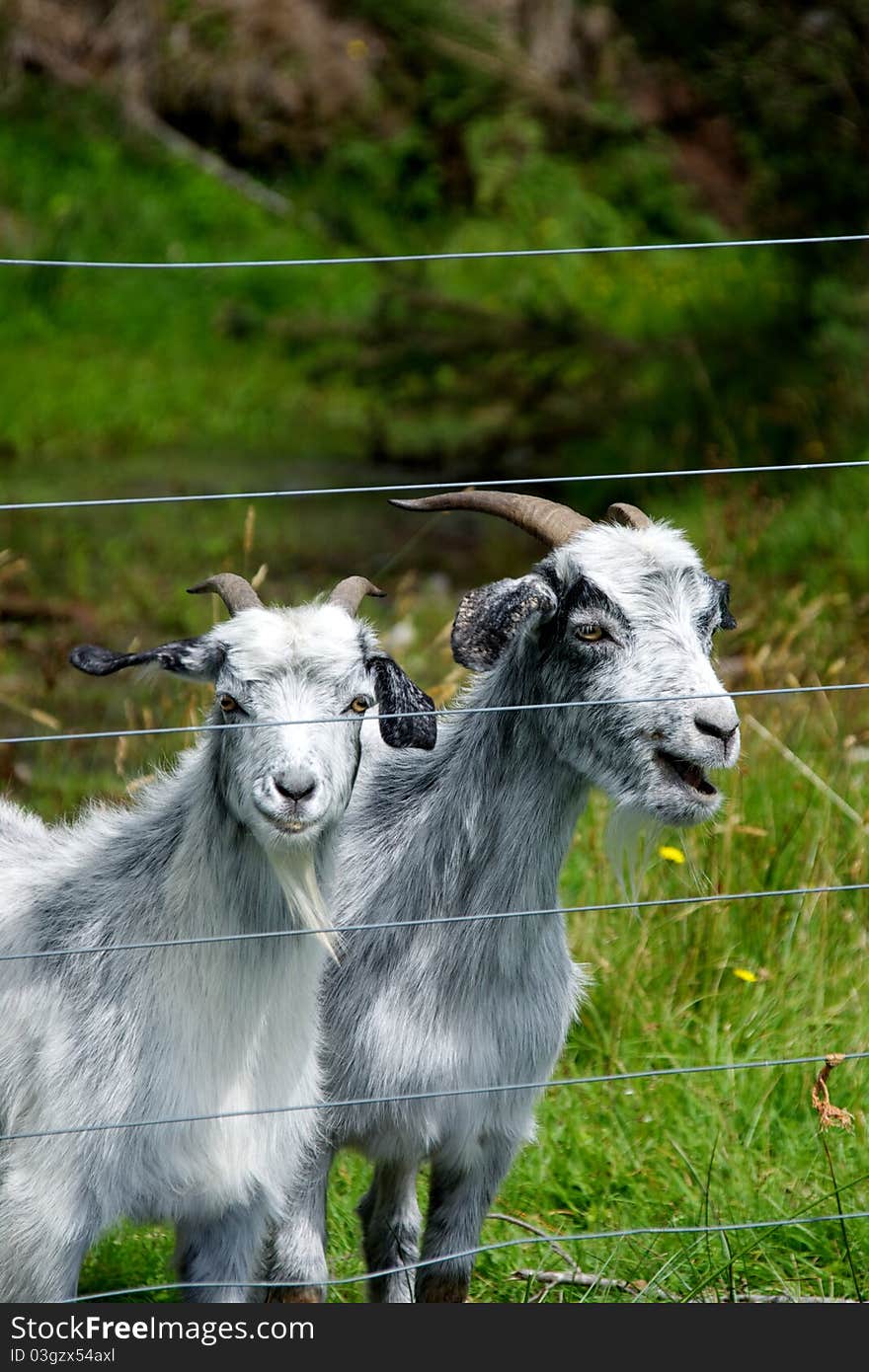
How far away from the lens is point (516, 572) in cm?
834

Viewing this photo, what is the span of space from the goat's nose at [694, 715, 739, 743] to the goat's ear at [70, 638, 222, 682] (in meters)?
0.83

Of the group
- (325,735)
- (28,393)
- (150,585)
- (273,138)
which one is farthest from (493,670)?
(273,138)

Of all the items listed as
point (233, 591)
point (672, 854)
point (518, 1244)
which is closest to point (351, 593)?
point (233, 591)

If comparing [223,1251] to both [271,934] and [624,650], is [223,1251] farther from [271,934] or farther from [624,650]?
[624,650]

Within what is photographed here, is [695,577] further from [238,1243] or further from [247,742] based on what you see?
[238,1243]

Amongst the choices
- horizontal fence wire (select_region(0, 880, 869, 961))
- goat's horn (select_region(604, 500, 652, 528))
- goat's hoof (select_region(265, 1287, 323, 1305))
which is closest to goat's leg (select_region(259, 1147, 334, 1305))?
goat's hoof (select_region(265, 1287, 323, 1305))

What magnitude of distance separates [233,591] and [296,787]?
47 centimetres

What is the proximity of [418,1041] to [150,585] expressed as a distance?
15.1ft

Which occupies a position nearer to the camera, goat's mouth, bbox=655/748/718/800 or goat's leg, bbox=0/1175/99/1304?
goat's leg, bbox=0/1175/99/1304

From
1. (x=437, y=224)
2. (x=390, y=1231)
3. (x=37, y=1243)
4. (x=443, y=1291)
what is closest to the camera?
(x=37, y=1243)

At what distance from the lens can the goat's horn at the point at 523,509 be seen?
10.9 feet

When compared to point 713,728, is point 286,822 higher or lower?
lower

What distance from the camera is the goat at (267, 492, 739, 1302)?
3209mm

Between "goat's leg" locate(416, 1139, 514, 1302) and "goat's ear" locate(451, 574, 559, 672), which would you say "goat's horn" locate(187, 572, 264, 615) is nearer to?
"goat's ear" locate(451, 574, 559, 672)
